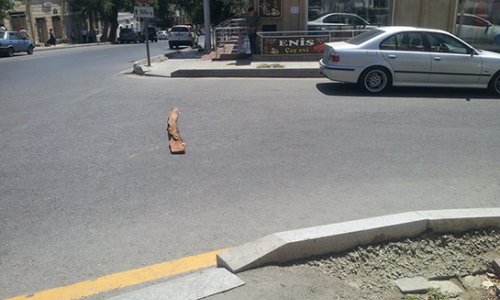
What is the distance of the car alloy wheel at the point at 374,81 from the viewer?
34.8 ft

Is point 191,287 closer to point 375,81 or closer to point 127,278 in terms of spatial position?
point 127,278

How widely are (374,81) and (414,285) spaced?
799 cm

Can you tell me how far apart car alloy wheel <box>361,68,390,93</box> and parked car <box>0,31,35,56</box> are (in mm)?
24387

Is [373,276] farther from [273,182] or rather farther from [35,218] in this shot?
[35,218]

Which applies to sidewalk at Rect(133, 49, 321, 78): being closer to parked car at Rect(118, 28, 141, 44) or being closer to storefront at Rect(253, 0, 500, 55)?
storefront at Rect(253, 0, 500, 55)

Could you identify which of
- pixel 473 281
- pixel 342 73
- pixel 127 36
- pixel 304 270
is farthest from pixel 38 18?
pixel 473 281

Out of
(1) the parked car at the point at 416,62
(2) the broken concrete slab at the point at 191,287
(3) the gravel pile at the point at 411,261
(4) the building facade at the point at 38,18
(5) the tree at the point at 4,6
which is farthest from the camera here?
(4) the building facade at the point at 38,18

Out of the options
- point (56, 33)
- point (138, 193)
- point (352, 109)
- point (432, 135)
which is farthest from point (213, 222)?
point (56, 33)

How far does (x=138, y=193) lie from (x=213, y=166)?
1.19 meters

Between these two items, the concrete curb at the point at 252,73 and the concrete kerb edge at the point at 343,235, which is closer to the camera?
the concrete kerb edge at the point at 343,235

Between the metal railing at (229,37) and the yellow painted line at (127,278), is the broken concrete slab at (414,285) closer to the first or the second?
the yellow painted line at (127,278)

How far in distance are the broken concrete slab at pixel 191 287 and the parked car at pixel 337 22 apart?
1592cm

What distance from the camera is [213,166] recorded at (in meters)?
5.88

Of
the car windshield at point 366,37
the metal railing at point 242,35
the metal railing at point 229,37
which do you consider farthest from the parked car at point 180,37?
the car windshield at point 366,37
